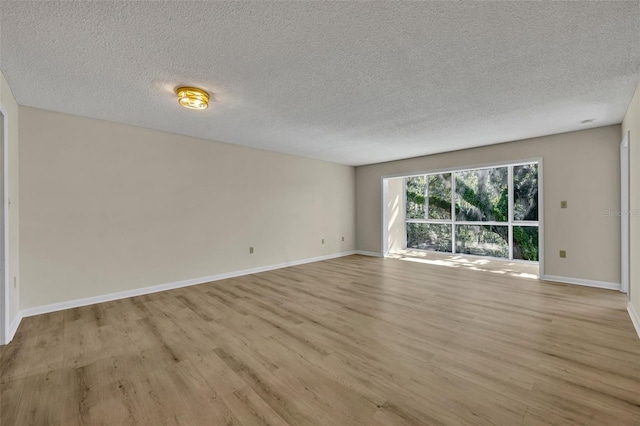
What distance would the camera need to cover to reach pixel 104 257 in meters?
3.55

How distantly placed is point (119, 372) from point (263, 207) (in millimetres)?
3586

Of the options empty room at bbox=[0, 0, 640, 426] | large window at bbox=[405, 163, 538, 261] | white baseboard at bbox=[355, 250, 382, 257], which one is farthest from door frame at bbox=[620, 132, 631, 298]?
white baseboard at bbox=[355, 250, 382, 257]

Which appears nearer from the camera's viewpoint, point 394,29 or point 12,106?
point 394,29

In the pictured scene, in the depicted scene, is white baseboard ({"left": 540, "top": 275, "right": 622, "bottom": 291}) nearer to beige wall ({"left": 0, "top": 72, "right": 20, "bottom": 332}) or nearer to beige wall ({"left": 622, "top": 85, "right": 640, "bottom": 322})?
beige wall ({"left": 622, "top": 85, "right": 640, "bottom": 322})

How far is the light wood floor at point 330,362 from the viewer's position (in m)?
1.57

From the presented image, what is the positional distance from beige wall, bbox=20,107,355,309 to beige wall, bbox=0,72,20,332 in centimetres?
15

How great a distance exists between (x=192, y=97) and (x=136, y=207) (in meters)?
2.07

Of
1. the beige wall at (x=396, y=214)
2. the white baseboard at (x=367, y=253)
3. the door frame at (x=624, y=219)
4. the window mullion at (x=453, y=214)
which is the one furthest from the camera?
the beige wall at (x=396, y=214)

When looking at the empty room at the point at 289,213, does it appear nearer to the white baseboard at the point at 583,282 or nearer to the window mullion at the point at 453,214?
the white baseboard at the point at 583,282

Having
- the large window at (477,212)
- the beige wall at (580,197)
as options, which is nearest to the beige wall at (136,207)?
the large window at (477,212)

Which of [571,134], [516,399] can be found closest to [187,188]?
[516,399]

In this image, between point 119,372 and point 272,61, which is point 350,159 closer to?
point 272,61

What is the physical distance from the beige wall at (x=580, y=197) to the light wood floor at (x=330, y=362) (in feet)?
2.06

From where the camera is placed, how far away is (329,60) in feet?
7.09
